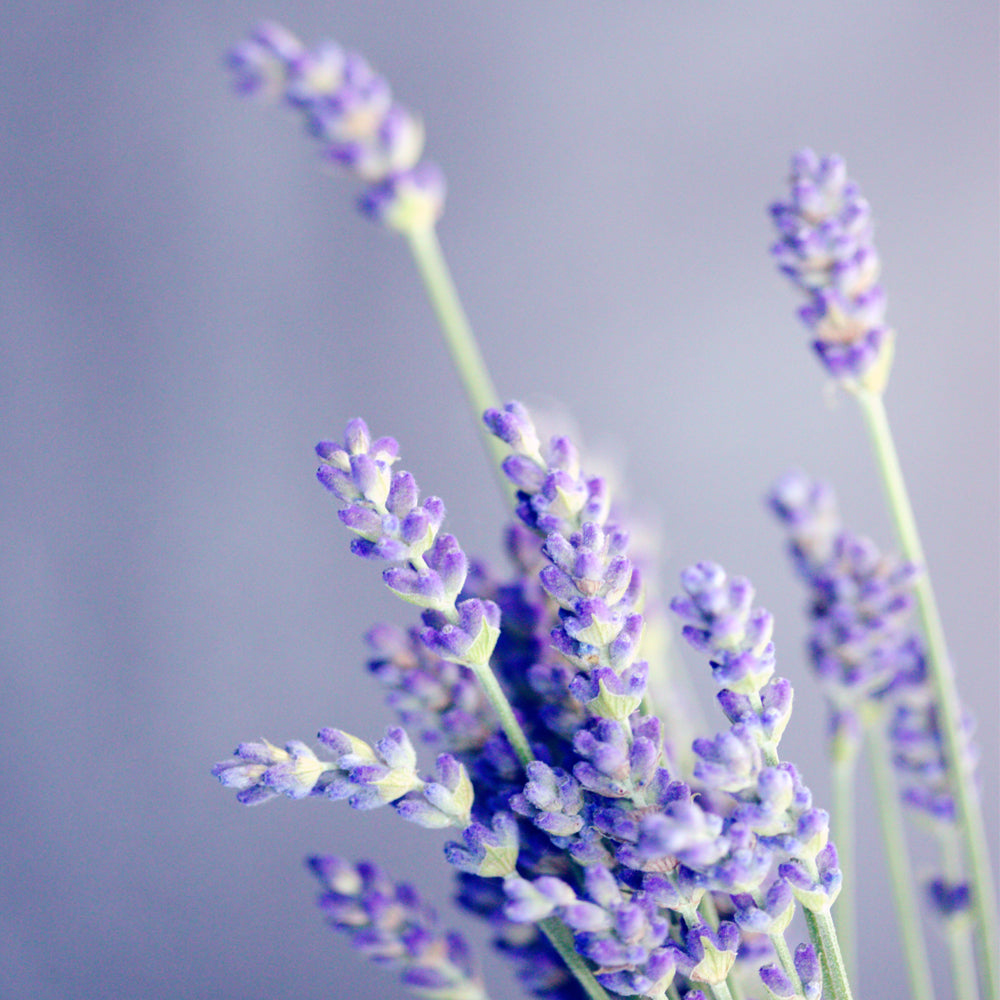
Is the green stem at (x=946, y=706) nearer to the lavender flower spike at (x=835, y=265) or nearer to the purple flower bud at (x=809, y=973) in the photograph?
the lavender flower spike at (x=835, y=265)

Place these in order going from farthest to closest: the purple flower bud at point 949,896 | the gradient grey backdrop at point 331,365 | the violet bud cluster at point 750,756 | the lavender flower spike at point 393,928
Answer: the gradient grey backdrop at point 331,365, the purple flower bud at point 949,896, the lavender flower spike at point 393,928, the violet bud cluster at point 750,756

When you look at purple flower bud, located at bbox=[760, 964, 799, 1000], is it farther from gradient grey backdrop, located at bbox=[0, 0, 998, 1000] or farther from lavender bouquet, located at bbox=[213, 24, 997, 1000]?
gradient grey backdrop, located at bbox=[0, 0, 998, 1000]

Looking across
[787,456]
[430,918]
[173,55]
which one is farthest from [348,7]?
[430,918]

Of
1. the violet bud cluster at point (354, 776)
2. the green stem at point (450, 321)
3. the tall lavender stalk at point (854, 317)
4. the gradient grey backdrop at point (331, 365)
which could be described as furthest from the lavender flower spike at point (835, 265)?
the gradient grey backdrop at point (331, 365)

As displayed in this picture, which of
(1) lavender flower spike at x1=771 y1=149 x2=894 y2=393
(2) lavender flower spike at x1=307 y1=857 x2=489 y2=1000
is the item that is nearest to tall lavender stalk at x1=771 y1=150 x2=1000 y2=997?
(1) lavender flower spike at x1=771 y1=149 x2=894 y2=393

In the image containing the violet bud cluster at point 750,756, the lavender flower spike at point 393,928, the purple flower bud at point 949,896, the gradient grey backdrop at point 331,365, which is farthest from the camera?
the gradient grey backdrop at point 331,365

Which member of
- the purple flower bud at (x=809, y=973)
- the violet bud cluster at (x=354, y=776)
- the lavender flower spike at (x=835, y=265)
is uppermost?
the lavender flower spike at (x=835, y=265)

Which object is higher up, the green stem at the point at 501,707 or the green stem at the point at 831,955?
the green stem at the point at 501,707
